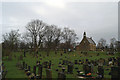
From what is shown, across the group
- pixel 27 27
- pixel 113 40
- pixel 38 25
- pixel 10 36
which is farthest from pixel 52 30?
pixel 113 40

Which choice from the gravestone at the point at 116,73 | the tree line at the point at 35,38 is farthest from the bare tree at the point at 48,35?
the gravestone at the point at 116,73

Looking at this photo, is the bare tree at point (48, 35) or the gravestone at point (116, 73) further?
the bare tree at point (48, 35)

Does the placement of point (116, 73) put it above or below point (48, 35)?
below

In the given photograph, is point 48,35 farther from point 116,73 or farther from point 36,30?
point 116,73

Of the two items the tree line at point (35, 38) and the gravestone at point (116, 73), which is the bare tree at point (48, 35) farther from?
the gravestone at point (116, 73)

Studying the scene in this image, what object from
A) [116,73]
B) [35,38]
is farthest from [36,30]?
[116,73]

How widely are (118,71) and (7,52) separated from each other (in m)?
19.7

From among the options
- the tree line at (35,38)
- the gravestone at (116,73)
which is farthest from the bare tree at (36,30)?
the gravestone at (116,73)

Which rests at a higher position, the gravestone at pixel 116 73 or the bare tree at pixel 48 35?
the bare tree at pixel 48 35

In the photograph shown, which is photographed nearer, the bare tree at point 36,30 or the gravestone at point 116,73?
the gravestone at point 116,73

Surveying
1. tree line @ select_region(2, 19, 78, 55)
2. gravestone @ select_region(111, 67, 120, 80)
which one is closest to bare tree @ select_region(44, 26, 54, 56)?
tree line @ select_region(2, 19, 78, 55)

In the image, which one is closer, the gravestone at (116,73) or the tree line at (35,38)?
the gravestone at (116,73)

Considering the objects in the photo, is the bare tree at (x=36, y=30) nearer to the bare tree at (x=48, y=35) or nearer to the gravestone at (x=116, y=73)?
the bare tree at (x=48, y=35)

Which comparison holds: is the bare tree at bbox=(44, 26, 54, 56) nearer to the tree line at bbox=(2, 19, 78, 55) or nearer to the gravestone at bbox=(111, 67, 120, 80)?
the tree line at bbox=(2, 19, 78, 55)
